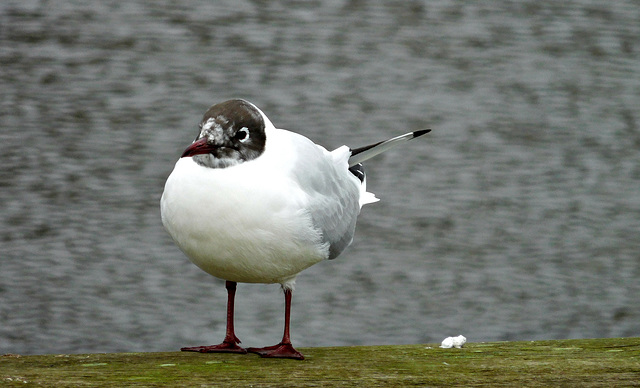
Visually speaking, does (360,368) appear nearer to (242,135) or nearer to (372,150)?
(242,135)

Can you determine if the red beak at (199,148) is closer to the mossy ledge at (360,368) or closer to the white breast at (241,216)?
the white breast at (241,216)

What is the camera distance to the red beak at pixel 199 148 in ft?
4.17

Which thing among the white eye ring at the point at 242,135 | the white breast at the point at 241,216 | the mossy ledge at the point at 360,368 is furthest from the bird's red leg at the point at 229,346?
the white eye ring at the point at 242,135

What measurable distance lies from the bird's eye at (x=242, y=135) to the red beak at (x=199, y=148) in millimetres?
45

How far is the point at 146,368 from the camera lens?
1274 millimetres

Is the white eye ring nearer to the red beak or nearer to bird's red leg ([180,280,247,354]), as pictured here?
the red beak

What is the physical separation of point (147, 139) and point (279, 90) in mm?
389

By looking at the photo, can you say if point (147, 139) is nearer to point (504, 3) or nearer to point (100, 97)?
point (100, 97)

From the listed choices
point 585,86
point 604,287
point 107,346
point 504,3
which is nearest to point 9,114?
point 107,346

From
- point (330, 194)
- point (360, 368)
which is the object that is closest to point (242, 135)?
point (330, 194)

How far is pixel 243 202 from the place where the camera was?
1321mm

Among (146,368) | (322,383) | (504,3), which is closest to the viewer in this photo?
(322,383)

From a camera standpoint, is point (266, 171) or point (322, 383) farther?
point (266, 171)

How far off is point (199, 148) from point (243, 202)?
112mm
